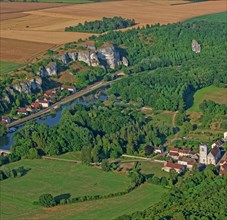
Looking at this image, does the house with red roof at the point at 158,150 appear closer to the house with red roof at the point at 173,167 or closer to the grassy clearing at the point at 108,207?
the house with red roof at the point at 173,167

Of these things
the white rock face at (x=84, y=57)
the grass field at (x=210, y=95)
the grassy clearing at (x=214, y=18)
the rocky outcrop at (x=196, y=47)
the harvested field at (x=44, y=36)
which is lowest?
the grass field at (x=210, y=95)

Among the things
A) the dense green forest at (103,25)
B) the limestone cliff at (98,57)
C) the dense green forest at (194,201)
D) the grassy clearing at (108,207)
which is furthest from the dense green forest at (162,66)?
the grassy clearing at (108,207)

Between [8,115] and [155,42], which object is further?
[155,42]

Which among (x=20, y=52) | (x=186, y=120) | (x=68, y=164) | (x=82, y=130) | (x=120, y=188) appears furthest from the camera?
(x=20, y=52)

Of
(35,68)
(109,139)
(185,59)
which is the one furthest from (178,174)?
(185,59)

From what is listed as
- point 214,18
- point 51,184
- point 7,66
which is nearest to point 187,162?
point 51,184

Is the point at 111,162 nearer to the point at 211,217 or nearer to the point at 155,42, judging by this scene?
the point at 211,217

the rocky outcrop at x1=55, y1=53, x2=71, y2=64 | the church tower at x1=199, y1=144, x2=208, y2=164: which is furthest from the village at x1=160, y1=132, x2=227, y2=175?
the rocky outcrop at x1=55, y1=53, x2=71, y2=64
